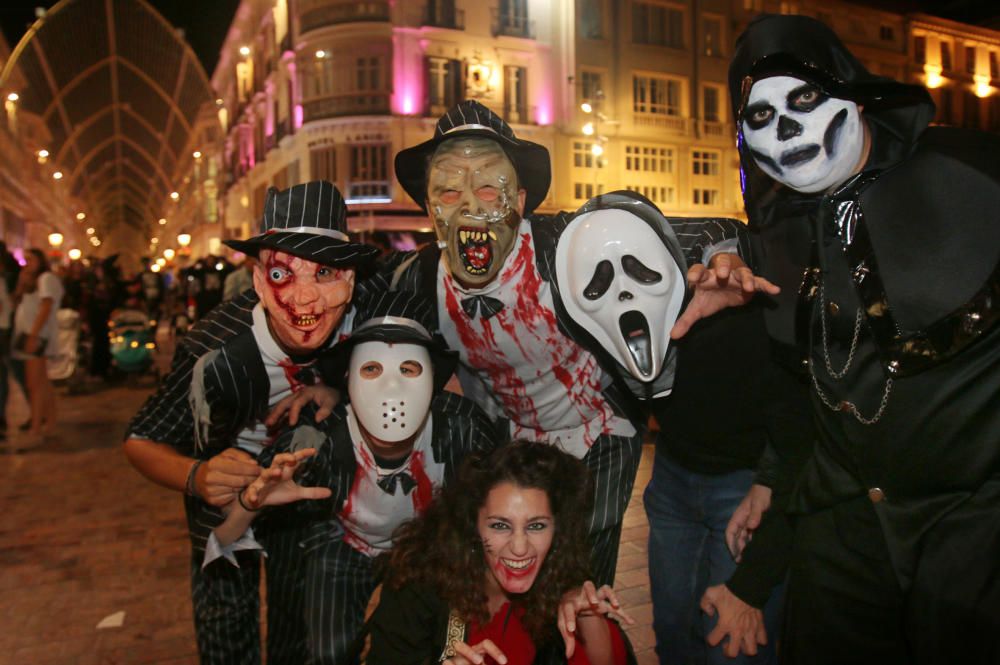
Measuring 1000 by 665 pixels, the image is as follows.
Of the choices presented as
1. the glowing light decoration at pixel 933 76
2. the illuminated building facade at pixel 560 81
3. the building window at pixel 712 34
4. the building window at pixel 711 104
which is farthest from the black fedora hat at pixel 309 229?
the building window at pixel 712 34

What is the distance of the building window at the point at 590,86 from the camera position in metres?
23.4

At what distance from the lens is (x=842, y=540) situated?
6.84 feet

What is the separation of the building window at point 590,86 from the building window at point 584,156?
1.42 m

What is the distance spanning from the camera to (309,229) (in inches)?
107

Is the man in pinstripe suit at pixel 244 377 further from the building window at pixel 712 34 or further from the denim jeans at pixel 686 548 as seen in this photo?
A: the building window at pixel 712 34

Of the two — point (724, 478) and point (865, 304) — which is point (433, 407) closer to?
point (724, 478)

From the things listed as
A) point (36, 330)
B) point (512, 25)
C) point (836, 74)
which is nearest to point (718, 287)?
point (836, 74)

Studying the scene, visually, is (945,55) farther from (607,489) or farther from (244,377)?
(244,377)

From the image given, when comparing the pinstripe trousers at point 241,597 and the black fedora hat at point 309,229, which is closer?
the black fedora hat at point 309,229

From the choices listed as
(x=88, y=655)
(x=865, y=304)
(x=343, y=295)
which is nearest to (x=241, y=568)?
(x=343, y=295)

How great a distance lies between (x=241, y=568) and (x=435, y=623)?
860mm

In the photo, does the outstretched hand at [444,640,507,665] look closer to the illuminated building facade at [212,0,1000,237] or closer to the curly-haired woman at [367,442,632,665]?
the curly-haired woman at [367,442,632,665]

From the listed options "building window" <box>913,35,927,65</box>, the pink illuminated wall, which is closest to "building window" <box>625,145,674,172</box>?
the pink illuminated wall

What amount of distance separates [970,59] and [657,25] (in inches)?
374
